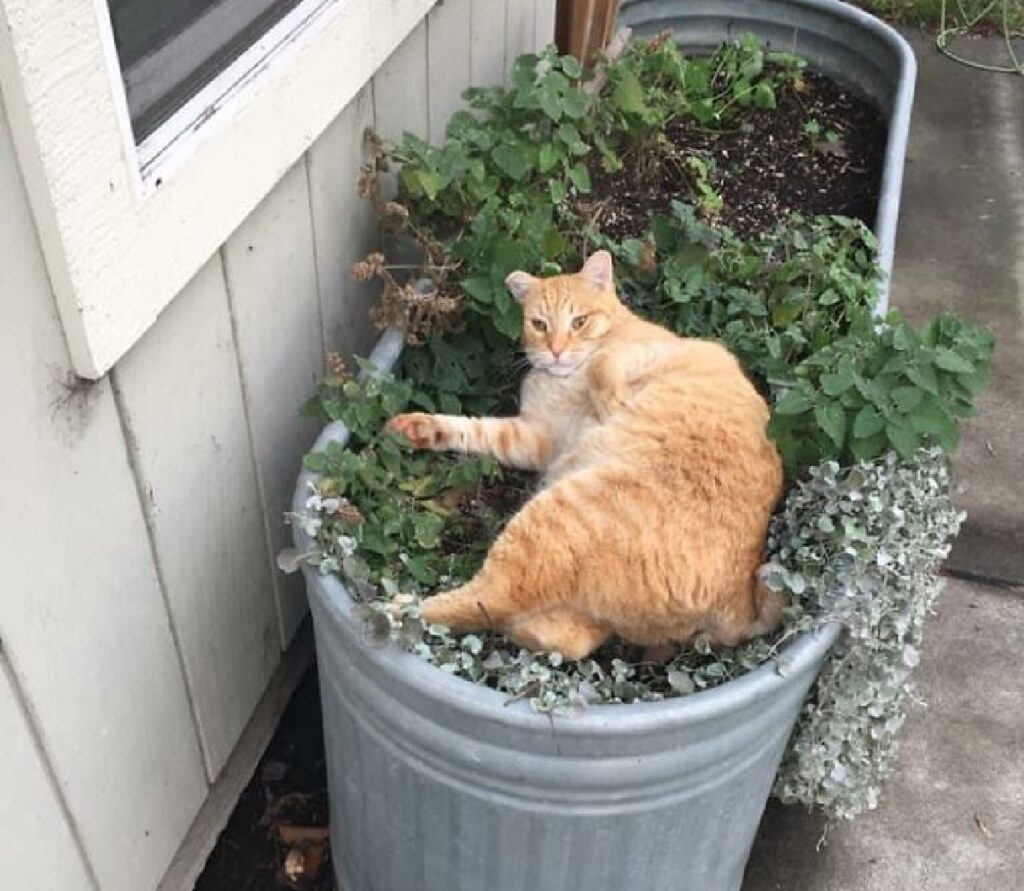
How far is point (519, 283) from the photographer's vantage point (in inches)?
77.2

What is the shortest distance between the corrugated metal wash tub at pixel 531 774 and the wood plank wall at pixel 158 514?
0.20 metres

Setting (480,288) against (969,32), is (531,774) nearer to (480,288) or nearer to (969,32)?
(480,288)

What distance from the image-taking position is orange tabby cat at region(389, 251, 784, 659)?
5.01 feet

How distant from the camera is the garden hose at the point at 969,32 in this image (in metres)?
4.67

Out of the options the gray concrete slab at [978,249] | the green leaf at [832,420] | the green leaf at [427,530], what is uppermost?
the green leaf at [832,420]

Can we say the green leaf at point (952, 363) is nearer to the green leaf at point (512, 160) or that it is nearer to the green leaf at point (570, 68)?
the green leaf at point (512, 160)

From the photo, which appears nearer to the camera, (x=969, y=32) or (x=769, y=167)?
(x=769, y=167)

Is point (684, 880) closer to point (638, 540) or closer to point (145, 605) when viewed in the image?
point (638, 540)

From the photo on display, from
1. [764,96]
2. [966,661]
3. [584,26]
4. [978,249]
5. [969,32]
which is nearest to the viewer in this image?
[966,661]

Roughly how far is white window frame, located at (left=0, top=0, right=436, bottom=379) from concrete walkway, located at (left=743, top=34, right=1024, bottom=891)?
59.5 inches

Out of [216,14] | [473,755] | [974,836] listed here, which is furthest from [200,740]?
[974,836]

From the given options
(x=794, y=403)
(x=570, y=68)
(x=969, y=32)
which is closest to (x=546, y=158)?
(x=570, y=68)

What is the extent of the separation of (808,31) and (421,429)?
223 centimetres

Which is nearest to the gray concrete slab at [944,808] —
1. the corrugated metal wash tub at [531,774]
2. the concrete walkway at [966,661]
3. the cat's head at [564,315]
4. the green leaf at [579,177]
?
the concrete walkway at [966,661]
